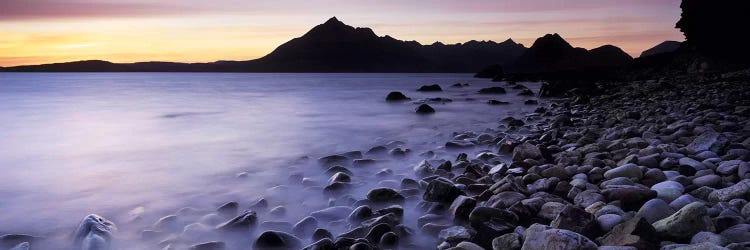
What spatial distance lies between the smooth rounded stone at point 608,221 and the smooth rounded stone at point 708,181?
1054mm

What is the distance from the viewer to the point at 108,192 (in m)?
4.81

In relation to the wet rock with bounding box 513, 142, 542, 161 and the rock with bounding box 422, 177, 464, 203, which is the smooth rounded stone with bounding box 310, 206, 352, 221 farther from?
the wet rock with bounding box 513, 142, 542, 161

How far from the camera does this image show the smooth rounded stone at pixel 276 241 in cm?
300

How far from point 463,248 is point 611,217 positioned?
31.5 inches

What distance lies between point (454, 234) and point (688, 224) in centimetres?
115

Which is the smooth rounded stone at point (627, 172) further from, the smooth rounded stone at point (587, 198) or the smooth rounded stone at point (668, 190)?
the smooth rounded stone at point (587, 198)

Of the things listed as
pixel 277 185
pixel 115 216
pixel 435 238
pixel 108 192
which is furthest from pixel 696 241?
pixel 108 192

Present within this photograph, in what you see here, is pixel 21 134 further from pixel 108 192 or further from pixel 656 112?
pixel 656 112

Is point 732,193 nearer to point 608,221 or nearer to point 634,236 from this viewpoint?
point 608,221

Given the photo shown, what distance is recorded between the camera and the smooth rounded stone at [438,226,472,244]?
9.46ft

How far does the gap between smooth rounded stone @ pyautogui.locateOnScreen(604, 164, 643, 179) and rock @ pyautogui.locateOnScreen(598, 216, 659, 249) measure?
137cm

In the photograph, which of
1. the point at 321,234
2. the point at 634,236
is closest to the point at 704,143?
the point at 634,236

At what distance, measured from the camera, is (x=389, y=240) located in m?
2.98

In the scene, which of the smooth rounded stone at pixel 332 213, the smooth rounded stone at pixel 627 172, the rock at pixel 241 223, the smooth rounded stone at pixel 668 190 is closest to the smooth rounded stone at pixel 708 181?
the smooth rounded stone at pixel 668 190
